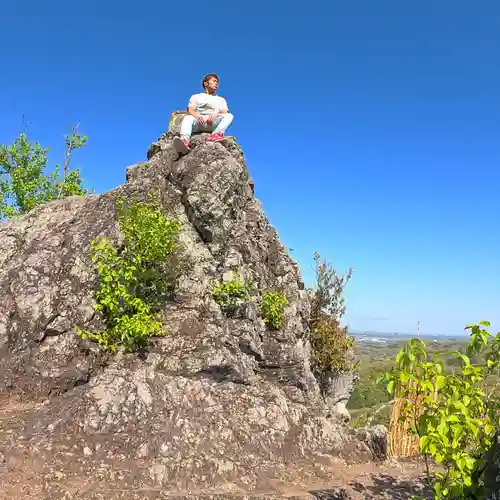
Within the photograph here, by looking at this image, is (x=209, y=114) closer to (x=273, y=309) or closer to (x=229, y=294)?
(x=229, y=294)

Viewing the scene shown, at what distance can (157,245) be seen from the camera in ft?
28.0

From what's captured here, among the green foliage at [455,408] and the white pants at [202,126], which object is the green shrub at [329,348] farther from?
the green foliage at [455,408]

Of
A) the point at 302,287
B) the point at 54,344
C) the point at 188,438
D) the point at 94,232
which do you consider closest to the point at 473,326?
the point at 188,438

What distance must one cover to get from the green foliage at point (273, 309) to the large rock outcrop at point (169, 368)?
212mm

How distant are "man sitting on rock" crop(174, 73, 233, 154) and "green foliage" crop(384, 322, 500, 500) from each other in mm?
9507

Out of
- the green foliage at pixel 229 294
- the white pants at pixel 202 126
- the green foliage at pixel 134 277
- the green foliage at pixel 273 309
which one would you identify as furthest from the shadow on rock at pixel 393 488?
the white pants at pixel 202 126

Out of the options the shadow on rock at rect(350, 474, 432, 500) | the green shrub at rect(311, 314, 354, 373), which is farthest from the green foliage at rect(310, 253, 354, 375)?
the shadow on rock at rect(350, 474, 432, 500)

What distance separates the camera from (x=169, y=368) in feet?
25.5

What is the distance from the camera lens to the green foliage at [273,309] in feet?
33.4

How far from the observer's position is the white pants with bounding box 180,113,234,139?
469 inches

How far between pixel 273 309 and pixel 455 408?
674 centimetres

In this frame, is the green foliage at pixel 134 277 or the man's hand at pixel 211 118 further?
the man's hand at pixel 211 118

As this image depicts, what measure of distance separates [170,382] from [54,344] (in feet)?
8.29

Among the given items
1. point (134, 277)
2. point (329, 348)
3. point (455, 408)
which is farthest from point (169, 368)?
point (329, 348)
